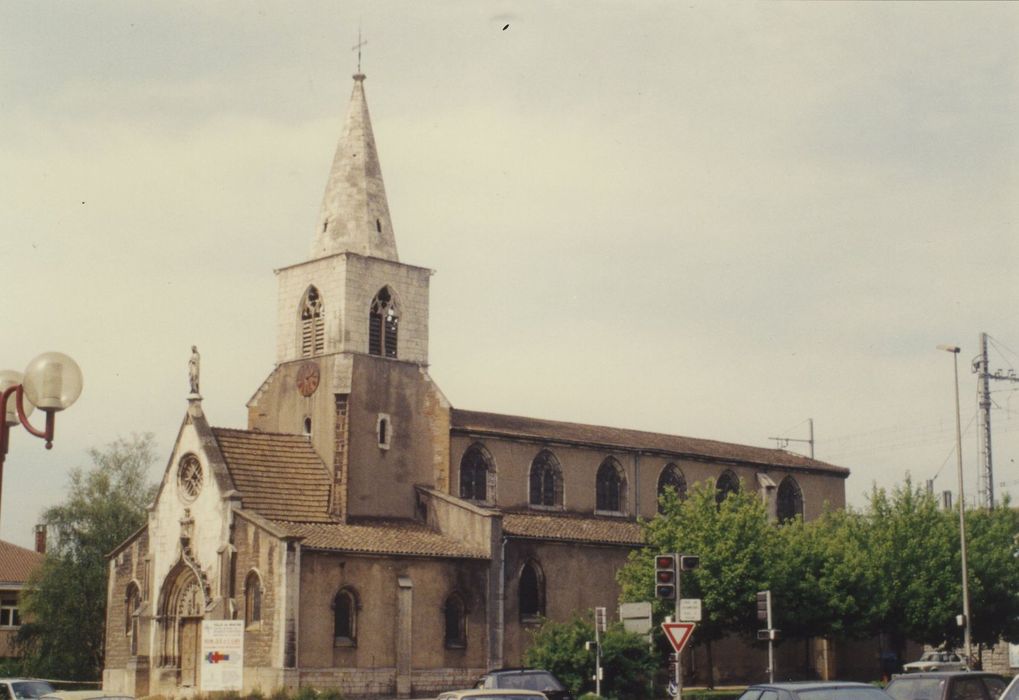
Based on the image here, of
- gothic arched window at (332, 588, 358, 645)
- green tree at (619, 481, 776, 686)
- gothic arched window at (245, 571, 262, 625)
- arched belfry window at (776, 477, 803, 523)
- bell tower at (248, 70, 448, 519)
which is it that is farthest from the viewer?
arched belfry window at (776, 477, 803, 523)

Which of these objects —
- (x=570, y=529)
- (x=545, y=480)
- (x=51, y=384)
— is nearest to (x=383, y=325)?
(x=545, y=480)

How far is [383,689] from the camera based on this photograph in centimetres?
4788

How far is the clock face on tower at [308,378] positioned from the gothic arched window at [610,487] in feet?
41.6

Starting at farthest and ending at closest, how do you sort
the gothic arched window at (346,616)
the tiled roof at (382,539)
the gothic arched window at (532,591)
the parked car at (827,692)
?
the gothic arched window at (532,591) → the tiled roof at (382,539) → the gothic arched window at (346,616) → the parked car at (827,692)

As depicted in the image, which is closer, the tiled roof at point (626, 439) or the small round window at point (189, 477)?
the small round window at point (189, 477)

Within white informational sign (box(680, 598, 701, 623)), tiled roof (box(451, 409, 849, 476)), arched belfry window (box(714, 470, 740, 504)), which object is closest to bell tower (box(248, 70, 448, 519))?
tiled roof (box(451, 409, 849, 476))

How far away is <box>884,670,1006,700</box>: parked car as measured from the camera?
79.0 feet

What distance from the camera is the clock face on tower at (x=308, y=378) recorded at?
5366 centimetres

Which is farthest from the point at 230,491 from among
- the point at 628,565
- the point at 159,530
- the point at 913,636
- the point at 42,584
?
the point at 913,636

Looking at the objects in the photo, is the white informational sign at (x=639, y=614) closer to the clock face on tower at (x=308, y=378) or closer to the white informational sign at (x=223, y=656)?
the white informational sign at (x=223, y=656)

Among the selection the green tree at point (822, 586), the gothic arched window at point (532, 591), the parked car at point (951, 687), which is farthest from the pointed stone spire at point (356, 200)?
the parked car at point (951, 687)

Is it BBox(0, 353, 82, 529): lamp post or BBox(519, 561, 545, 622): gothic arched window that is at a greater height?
BBox(0, 353, 82, 529): lamp post

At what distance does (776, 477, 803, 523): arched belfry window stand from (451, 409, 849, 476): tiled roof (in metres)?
0.86

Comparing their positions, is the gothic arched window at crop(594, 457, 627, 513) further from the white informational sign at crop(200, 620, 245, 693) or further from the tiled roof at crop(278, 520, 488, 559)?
the white informational sign at crop(200, 620, 245, 693)
